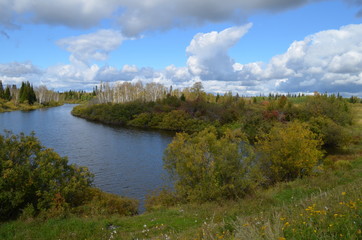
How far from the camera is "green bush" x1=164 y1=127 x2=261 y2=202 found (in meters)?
17.5

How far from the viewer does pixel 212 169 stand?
1758 cm

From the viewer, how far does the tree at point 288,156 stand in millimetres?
23234

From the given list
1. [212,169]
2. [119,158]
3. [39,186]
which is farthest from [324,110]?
[39,186]

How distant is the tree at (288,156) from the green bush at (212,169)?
17.4 feet

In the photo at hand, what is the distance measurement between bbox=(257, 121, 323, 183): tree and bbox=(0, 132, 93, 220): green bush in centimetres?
1494

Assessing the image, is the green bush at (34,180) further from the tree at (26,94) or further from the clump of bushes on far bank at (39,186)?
the tree at (26,94)

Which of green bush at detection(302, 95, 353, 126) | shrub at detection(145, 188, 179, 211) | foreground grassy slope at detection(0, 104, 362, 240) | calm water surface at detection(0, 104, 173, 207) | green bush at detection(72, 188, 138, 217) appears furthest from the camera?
green bush at detection(302, 95, 353, 126)

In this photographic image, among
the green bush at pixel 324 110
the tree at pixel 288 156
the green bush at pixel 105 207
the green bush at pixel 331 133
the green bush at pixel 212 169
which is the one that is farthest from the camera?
the green bush at pixel 324 110

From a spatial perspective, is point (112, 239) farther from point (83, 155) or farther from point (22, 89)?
point (22, 89)

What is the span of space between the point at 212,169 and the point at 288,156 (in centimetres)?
937

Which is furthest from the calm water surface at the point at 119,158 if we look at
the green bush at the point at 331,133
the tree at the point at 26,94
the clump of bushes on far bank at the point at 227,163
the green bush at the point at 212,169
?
the tree at the point at 26,94

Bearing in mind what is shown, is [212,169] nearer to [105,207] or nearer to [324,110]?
[105,207]

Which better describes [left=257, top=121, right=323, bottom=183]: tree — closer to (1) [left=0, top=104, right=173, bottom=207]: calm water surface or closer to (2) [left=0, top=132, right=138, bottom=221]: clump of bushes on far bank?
(1) [left=0, top=104, right=173, bottom=207]: calm water surface

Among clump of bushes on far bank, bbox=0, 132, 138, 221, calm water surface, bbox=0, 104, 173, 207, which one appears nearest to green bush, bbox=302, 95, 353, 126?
calm water surface, bbox=0, 104, 173, 207
